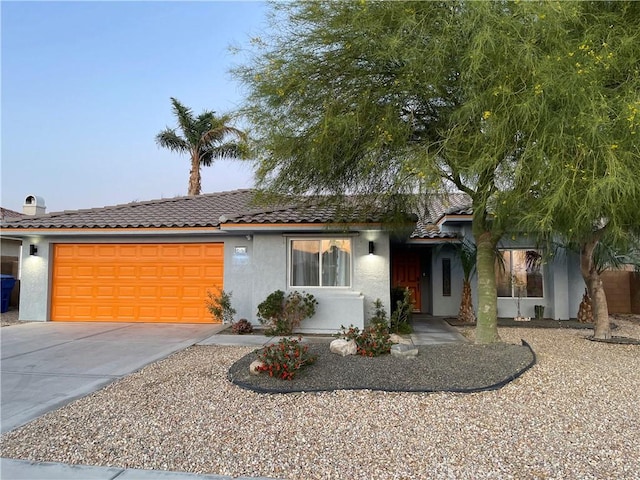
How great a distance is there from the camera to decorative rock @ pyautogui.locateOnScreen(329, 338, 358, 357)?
732 cm

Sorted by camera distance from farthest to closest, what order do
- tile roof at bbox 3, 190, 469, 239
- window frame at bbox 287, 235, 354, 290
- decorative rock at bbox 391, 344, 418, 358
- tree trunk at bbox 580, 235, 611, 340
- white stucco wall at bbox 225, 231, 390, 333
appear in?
window frame at bbox 287, 235, 354, 290 → white stucco wall at bbox 225, 231, 390, 333 → tile roof at bbox 3, 190, 469, 239 → tree trunk at bbox 580, 235, 611, 340 → decorative rock at bbox 391, 344, 418, 358

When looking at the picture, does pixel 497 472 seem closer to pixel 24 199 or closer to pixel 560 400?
pixel 560 400

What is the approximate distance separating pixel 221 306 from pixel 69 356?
436 centimetres

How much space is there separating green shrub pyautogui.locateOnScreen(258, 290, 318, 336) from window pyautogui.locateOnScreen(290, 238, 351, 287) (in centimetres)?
61

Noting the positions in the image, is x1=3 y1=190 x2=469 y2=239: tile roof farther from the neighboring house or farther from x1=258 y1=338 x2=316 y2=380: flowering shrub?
x1=258 y1=338 x2=316 y2=380: flowering shrub

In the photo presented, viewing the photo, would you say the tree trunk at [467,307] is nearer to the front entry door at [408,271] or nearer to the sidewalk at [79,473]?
the front entry door at [408,271]

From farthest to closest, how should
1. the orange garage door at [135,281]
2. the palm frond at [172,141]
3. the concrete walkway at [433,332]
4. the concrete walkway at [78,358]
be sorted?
the palm frond at [172,141] < the orange garage door at [135,281] < the concrete walkway at [433,332] < the concrete walkway at [78,358]

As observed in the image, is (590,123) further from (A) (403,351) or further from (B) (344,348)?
(B) (344,348)

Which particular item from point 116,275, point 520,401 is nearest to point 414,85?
point 520,401

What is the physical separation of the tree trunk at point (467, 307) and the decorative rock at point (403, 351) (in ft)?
20.9

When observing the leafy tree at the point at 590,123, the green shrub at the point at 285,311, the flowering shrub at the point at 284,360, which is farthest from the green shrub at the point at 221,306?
the leafy tree at the point at 590,123

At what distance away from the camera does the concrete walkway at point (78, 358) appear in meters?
3.75

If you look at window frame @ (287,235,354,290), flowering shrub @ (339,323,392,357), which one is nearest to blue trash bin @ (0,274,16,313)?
window frame @ (287,235,354,290)

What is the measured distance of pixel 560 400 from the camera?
5.50m
